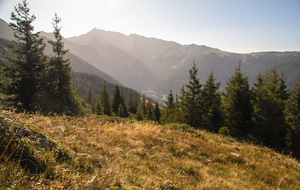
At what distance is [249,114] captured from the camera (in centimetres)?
2238

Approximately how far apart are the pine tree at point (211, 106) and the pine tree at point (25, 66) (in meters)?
26.6

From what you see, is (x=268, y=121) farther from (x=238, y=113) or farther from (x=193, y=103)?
(x=193, y=103)

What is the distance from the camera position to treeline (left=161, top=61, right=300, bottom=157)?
1916 cm

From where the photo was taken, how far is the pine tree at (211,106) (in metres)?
21.8

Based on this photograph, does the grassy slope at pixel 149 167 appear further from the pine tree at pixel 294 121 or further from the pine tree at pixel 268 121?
the pine tree at pixel 294 121

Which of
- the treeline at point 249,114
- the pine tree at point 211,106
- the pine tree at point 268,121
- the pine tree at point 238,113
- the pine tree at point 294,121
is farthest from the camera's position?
the pine tree at point 211,106

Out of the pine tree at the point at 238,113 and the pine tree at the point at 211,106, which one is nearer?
the pine tree at the point at 238,113

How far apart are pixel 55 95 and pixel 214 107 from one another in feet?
95.2

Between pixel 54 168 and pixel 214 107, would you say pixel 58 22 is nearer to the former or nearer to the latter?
pixel 54 168

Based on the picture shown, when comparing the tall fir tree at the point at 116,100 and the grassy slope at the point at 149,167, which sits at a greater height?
the grassy slope at the point at 149,167

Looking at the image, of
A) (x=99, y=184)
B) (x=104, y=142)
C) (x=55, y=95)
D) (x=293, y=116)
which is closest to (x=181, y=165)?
(x=99, y=184)

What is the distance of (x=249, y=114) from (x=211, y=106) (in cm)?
667

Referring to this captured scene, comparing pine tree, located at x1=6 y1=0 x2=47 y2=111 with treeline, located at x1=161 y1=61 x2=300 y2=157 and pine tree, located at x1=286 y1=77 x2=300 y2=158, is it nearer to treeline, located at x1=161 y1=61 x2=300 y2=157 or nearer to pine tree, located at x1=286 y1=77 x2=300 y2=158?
treeline, located at x1=161 y1=61 x2=300 y2=157

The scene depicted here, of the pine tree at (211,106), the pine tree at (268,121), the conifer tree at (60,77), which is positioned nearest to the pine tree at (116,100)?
the conifer tree at (60,77)
